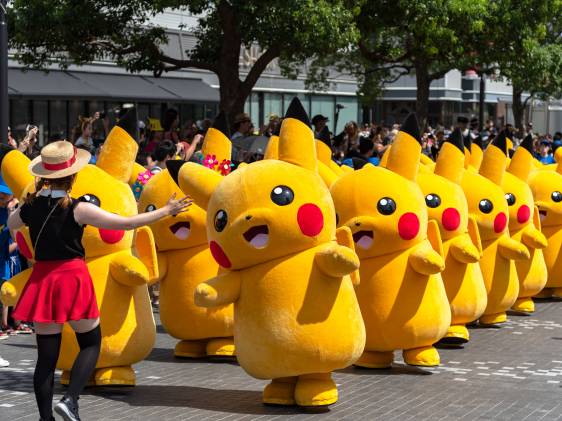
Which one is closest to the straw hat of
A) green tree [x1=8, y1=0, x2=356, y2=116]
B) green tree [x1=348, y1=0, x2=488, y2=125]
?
green tree [x1=8, y1=0, x2=356, y2=116]

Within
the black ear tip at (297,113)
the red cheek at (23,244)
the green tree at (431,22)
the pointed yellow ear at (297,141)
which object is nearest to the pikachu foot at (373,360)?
the pointed yellow ear at (297,141)

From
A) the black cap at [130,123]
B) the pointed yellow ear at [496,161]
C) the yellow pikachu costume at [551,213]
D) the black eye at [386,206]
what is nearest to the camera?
the black cap at [130,123]

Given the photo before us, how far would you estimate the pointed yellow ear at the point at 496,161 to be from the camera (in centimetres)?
1291

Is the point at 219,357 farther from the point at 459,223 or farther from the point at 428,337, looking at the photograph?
the point at 459,223

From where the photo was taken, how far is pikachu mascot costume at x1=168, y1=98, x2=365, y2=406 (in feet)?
28.0

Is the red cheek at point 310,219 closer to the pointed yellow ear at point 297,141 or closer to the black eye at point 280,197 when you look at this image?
the black eye at point 280,197

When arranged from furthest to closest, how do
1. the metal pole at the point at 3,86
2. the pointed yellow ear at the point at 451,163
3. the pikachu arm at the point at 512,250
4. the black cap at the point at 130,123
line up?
the metal pole at the point at 3,86
the pikachu arm at the point at 512,250
the pointed yellow ear at the point at 451,163
the black cap at the point at 130,123

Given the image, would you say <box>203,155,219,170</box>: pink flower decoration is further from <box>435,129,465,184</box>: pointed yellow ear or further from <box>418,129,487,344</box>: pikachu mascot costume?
<box>435,129,465,184</box>: pointed yellow ear

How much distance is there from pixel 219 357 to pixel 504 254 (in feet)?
11.2

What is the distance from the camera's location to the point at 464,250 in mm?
11203

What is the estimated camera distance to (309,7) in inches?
752

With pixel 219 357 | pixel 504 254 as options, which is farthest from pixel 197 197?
pixel 504 254

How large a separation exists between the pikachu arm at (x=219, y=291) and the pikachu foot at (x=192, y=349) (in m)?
2.27

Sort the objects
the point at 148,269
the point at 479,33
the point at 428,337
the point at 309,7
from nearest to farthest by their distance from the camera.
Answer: the point at 148,269 → the point at 428,337 → the point at 309,7 → the point at 479,33
